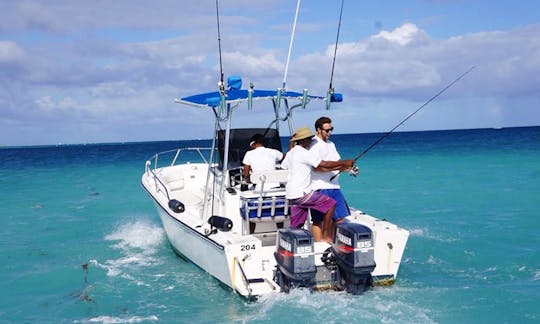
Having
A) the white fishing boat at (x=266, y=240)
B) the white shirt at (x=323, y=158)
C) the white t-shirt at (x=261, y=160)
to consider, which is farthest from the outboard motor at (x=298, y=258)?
the white t-shirt at (x=261, y=160)

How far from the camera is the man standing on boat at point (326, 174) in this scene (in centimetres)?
605

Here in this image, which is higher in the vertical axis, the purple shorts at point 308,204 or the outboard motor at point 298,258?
the purple shorts at point 308,204

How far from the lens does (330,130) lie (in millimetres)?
6098

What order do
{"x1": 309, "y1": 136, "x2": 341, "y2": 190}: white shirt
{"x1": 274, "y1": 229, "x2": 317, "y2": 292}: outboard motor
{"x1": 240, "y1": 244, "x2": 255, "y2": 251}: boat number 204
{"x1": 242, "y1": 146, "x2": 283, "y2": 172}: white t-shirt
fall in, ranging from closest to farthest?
1. {"x1": 274, "y1": 229, "x2": 317, "y2": 292}: outboard motor
2. {"x1": 240, "y1": 244, "x2": 255, "y2": 251}: boat number 204
3. {"x1": 309, "y1": 136, "x2": 341, "y2": 190}: white shirt
4. {"x1": 242, "y1": 146, "x2": 283, "y2": 172}: white t-shirt

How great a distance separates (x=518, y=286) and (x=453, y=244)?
2481mm

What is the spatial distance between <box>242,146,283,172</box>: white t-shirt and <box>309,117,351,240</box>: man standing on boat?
1.32 meters

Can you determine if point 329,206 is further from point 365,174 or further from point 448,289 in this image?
point 365,174

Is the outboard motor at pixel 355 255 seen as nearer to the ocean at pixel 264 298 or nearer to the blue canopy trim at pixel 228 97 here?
the ocean at pixel 264 298

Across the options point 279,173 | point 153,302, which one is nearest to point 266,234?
point 279,173

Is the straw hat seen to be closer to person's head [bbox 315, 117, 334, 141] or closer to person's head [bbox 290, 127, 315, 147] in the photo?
person's head [bbox 290, 127, 315, 147]

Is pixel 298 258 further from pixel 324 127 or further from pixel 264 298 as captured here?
pixel 324 127

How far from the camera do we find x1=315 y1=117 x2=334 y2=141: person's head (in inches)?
238

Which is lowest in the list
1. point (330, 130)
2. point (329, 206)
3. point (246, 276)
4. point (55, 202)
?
point (55, 202)

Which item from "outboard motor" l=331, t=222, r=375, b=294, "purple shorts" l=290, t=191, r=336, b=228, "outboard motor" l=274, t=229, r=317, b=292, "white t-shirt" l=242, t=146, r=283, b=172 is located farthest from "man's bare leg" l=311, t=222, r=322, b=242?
"white t-shirt" l=242, t=146, r=283, b=172
